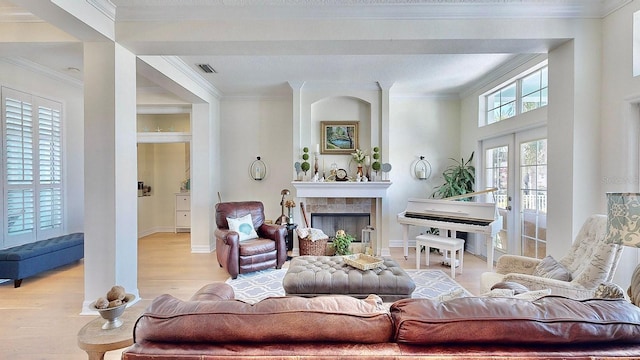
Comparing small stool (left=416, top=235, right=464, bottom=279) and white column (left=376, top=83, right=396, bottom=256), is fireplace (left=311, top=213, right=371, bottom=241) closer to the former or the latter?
white column (left=376, top=83, right=396, bottom=256)

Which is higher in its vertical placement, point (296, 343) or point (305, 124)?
point (305, 124)

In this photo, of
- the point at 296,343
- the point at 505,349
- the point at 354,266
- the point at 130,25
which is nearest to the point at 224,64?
the point at 130,25

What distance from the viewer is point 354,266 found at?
2881 mm

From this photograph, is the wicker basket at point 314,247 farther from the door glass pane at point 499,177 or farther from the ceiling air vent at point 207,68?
the ceiling air vent at point 207,68

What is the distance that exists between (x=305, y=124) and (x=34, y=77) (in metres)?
3.81

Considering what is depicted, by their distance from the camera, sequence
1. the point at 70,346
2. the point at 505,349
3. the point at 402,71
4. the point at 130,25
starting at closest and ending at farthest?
the point at 505,349 < the point at 70,346 < the point at 130,25 < the point at 402,71

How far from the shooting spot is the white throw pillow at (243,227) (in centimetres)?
412

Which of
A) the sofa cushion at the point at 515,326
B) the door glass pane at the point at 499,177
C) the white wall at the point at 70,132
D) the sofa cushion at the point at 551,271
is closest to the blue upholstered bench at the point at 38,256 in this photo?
the white wall at the point at 70,132

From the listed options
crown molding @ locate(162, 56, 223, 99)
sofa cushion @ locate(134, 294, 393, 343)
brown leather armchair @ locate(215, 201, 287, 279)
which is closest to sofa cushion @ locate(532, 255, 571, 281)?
sofa cushion @ locate(134, 294, 393, 343)

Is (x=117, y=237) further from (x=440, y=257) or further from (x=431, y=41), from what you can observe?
(x=440, y=257)

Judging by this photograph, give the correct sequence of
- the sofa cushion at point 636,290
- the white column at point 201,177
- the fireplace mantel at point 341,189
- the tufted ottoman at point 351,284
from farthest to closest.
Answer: the white column at point 201,177, the fireplace mantel at point 341,189, the tufted ottoman at point 351,284, the sofa cushion at point 636,290

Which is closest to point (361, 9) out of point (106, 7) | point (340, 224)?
point (106, 7)

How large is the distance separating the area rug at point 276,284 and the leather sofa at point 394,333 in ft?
6.92

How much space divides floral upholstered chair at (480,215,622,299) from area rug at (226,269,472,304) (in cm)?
75
